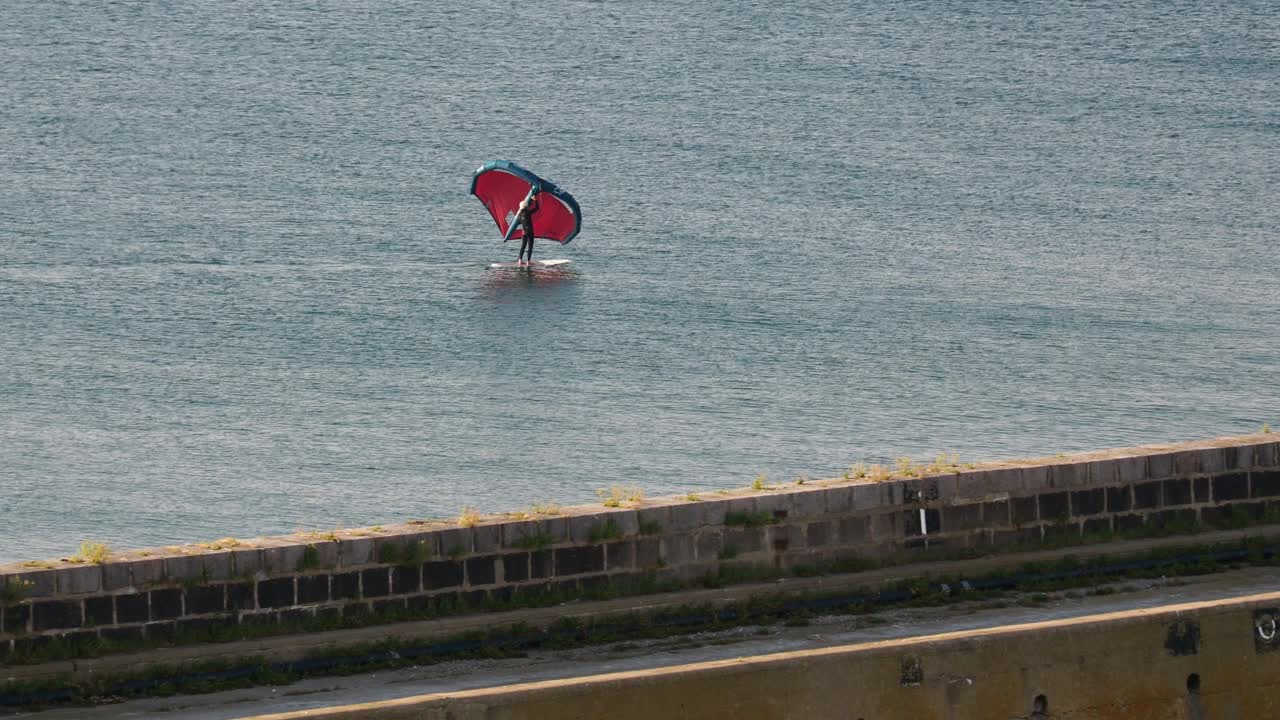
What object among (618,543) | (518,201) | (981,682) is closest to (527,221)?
(518,201)

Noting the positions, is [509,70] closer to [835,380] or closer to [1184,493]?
[835,380]

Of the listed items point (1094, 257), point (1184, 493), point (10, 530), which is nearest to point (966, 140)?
point (1094, 257)

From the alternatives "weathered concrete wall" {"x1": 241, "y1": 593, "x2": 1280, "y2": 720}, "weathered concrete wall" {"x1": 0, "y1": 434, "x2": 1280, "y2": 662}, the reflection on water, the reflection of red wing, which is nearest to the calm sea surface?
the reflection on water

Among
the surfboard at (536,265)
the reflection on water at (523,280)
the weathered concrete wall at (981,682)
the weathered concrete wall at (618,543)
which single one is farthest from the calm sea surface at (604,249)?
the weathered concrete wall at (981,682)

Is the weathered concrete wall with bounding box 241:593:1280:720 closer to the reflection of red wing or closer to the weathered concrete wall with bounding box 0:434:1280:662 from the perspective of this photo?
the weathered concrete wall with bounding box 0:434:1280:662

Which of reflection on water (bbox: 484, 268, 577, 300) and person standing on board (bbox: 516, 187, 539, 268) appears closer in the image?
reflection on water (bbox: 484, 268, 577, 300)

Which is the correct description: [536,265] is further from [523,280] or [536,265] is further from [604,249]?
[604,249]
